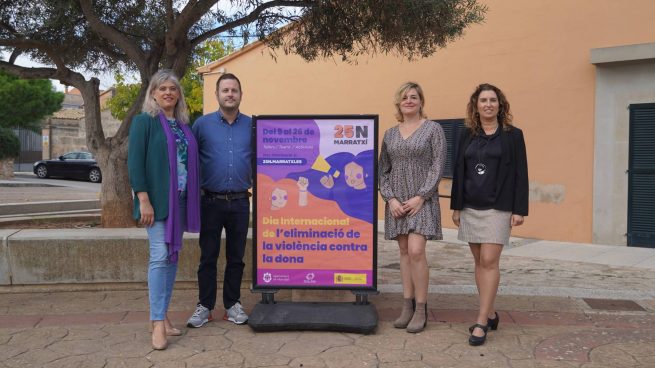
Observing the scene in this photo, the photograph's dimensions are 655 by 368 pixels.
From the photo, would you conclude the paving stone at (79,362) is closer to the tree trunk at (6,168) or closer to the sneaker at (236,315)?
the sneaker at (236,315)

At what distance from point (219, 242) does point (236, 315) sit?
1.91 ft

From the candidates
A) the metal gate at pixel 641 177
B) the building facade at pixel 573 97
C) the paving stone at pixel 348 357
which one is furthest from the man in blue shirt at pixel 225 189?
the metal gate at pixel 641 177

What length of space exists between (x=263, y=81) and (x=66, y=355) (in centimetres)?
1192

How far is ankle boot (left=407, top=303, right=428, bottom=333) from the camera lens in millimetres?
4316

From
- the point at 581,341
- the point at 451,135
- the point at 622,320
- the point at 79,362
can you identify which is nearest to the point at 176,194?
the point at 79,362

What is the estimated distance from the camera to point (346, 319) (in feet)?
14.3

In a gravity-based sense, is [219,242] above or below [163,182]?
below

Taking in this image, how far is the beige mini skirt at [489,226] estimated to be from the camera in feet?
13.5

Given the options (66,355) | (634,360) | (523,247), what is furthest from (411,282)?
(523,247)

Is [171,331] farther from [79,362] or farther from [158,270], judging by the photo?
[79,362]

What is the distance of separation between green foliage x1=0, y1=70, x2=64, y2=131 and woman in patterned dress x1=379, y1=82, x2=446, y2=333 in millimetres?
26711

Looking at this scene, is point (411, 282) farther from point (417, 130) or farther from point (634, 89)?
point (634, 89)

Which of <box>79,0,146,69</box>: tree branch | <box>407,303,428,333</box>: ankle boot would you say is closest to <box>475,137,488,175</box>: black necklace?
<box>407,303,428,333</box>: ankle boot

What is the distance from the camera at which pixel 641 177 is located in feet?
28.0
